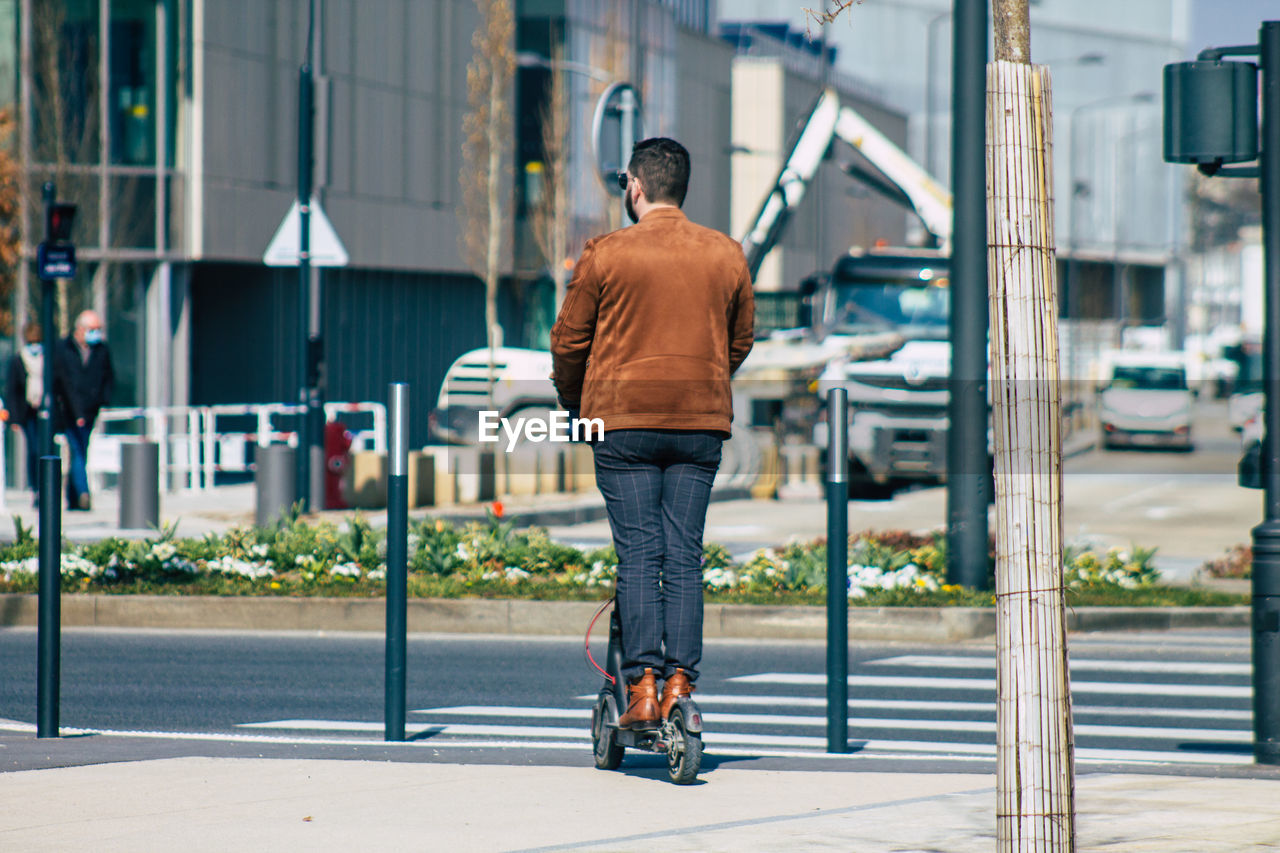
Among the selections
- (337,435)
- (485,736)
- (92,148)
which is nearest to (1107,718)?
(485,736)

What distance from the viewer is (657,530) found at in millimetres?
6016

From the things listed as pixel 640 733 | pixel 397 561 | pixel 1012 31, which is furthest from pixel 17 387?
pixel 1012 31

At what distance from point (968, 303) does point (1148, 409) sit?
32543 mm

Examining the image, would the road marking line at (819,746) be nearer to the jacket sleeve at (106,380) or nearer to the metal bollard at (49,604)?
the metal bollard at (49,604)

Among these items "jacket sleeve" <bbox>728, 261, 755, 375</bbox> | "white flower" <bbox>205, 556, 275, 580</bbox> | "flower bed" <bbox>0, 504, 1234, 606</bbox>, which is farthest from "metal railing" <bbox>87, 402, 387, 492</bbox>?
"jacket sleeve" <bbox>728, 261, 755, 375</bbox>

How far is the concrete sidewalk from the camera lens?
5176 mm

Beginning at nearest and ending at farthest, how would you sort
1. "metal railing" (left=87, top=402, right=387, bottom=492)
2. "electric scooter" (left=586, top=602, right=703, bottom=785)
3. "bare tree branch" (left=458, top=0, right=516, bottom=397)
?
"electric scooter" (left=586, top=602, right=703, bottom=785)
"metal railing" (left=87, top=402, right=387, bottom=492)
"bare tree branch" (left=458, top=0, right=516, bottom=397)

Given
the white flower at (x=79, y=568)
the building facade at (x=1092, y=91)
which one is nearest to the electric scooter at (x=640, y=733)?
the white flower at (x=79, y=568)

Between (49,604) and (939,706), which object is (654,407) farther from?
(939,706)

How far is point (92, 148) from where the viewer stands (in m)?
26.5

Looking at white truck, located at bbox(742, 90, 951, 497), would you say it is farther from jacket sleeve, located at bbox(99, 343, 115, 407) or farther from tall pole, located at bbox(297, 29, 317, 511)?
jacket sleeve, located at bbox(99, 343, 115, 407)

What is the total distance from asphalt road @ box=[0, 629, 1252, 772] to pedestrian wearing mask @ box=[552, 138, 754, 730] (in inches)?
32.1

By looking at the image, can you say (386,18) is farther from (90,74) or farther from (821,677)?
(821,677)

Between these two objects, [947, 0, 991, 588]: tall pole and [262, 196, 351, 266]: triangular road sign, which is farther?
[262, 196, 351, 266]: triangular road sign
